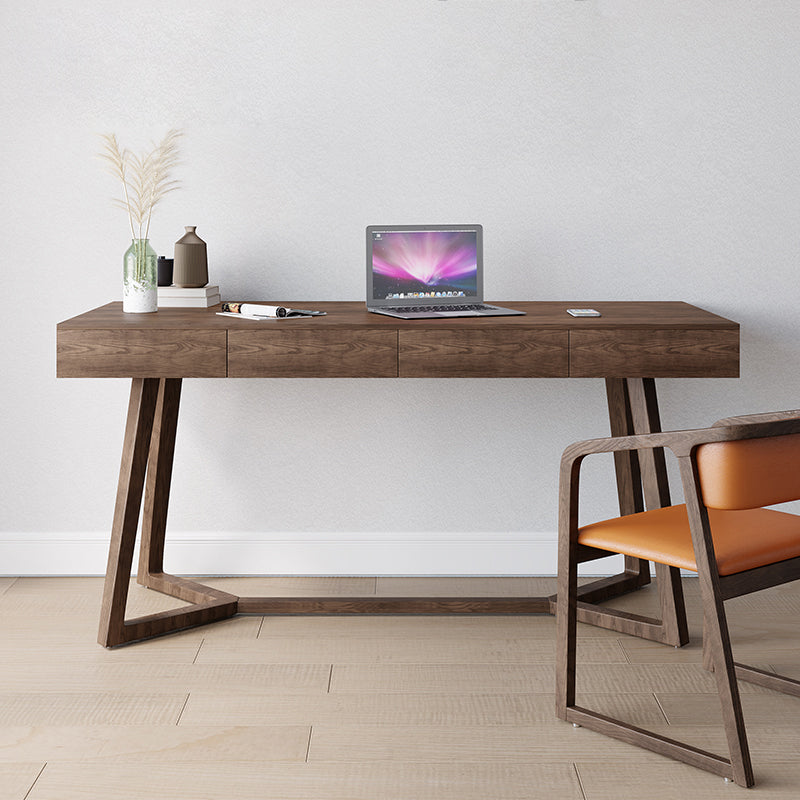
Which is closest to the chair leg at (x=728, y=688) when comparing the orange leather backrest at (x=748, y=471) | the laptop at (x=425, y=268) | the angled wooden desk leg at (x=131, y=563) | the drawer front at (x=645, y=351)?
the orange leather backrest at (x=748, y=471)

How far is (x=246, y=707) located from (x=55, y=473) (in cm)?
128

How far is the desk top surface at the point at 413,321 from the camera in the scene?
254 centimetres

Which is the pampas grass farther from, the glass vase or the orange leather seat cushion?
the orange leather seat cushion

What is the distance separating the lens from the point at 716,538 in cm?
201

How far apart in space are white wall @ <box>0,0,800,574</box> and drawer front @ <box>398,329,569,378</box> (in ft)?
2.04

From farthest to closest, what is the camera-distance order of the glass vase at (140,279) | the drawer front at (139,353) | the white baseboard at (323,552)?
1. the white baseboard at (323,552)
2. the glass vase at (140,279)
3. the drawer front at (139,353)

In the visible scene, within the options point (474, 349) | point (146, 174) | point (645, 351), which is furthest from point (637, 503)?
point (146, 174)

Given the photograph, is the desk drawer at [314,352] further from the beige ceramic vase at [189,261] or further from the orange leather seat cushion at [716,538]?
the orange leather seat cushion at [716,538]

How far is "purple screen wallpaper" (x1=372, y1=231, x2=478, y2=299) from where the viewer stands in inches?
111

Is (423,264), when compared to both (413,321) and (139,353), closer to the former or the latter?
(413,321)

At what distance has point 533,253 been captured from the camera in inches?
122

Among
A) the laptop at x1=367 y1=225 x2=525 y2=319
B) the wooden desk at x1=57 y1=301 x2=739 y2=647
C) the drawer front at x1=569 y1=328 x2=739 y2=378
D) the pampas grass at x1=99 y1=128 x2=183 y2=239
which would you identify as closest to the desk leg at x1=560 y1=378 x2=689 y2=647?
the wooden desk at x1=57 y1=301 x2=739 y2=647

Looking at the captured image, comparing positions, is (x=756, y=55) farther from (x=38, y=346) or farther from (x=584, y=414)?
(x=38, y=346)

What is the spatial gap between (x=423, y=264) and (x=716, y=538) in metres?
1.20
